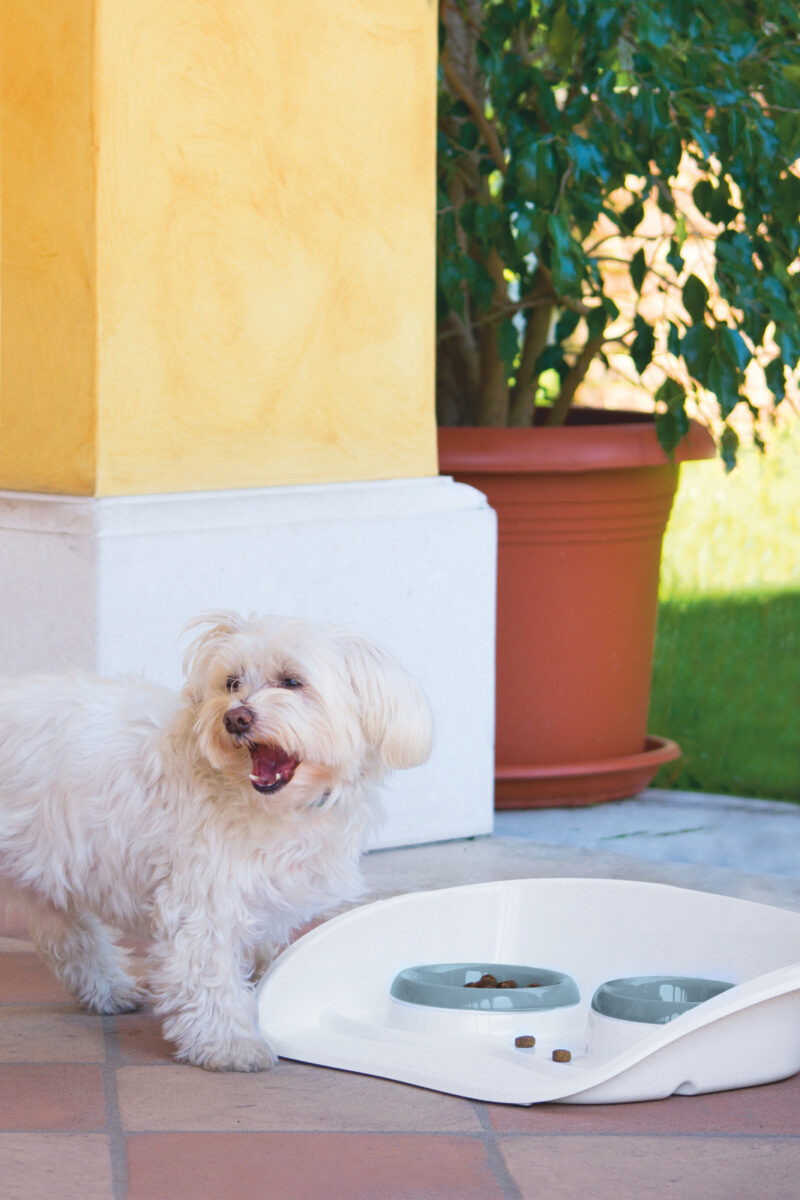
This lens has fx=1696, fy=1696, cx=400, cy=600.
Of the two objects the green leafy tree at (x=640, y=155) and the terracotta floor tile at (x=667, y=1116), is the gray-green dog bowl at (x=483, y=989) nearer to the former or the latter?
the terracotta floor tile at (x=667, y=1116)

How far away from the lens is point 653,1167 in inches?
93.0

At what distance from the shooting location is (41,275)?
360 centimetres

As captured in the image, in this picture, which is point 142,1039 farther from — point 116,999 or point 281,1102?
point 281,1102

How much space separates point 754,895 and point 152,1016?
4.54 feet

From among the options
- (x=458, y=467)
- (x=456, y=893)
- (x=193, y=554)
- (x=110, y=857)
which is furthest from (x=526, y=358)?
(x=110, y=857)

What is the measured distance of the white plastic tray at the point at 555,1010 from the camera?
8.41 feet

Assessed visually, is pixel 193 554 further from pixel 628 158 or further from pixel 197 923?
pixel 628 158

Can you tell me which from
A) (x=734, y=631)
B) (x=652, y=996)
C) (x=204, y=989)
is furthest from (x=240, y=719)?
(x=734, y=631)

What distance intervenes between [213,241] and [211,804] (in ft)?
4.82

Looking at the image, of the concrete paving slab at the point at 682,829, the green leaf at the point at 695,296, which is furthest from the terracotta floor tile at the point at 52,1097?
the green leaf at the point at 695,296

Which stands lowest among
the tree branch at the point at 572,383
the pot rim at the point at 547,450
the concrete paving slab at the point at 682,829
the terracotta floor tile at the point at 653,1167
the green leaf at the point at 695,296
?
the concrete paving slab at the point at 682,829

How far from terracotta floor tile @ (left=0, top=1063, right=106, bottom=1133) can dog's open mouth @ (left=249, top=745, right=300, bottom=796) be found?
0.53 meters

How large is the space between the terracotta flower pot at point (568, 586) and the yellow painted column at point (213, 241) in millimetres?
488

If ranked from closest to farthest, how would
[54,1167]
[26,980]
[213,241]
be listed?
[54,1167]
[26,980]
[213,241]
